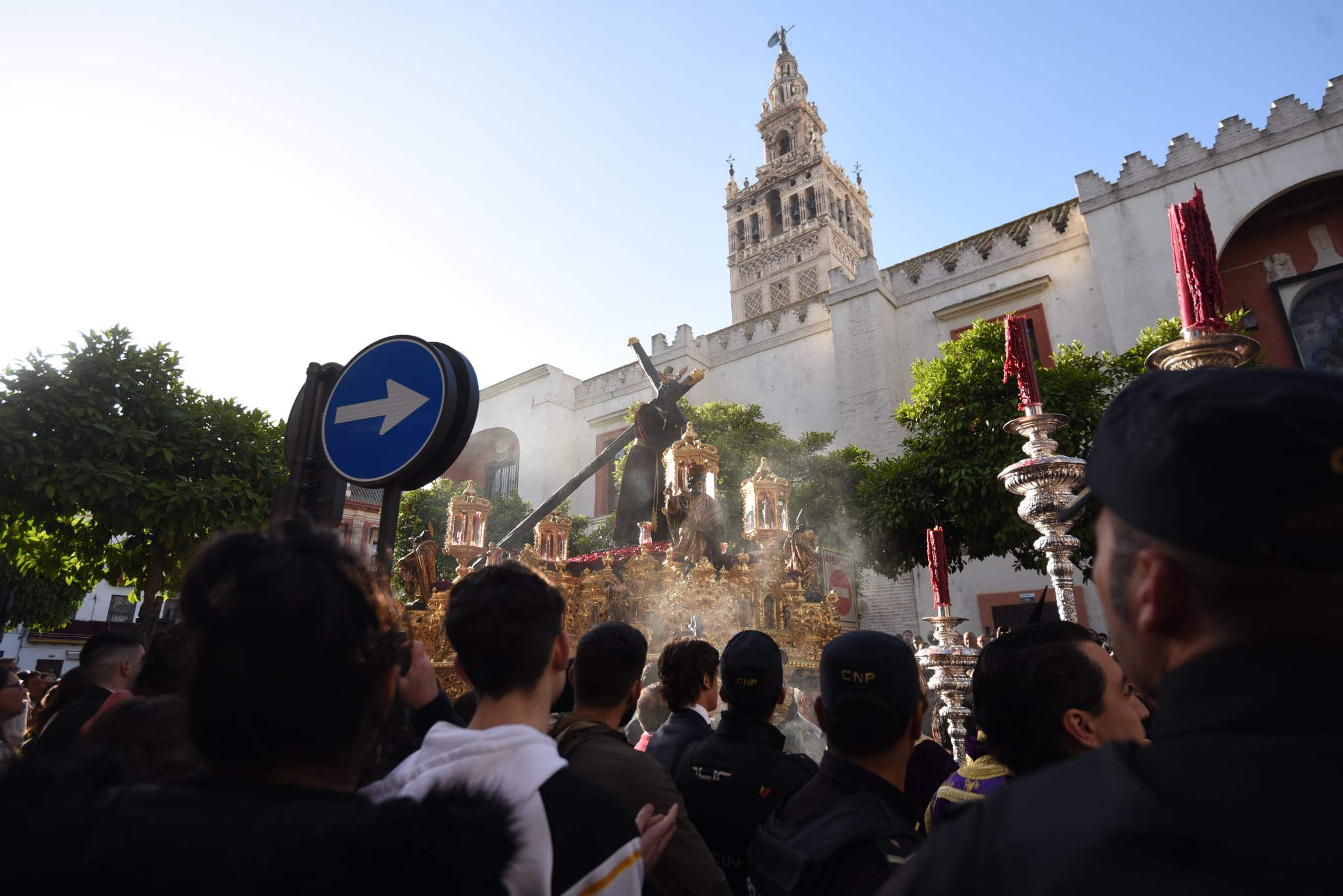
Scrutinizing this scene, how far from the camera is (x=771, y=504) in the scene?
8.60 metres

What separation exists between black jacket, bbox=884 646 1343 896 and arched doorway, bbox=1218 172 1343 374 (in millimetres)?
19307

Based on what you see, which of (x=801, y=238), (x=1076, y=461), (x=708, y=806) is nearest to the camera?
(x=708, y=806)

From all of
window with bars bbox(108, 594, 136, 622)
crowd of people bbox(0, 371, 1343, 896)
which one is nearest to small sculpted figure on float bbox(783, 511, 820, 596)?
crowd of people bbox(0, 371, 1343, 896)

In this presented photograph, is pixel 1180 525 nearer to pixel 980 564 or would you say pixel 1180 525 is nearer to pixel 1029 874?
pixel 1029 874

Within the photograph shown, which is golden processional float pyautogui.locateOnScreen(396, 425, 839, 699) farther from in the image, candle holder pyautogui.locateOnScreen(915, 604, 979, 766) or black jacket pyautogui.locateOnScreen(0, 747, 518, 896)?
black jacket pyautogui.locateOnScreen(0, 747, 518, 896)

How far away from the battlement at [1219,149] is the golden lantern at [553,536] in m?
17.2

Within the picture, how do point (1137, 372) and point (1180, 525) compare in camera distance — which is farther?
point (1137, 372)

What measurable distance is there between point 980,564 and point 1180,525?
20.2m

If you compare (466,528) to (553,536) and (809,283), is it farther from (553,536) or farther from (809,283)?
(809,283)

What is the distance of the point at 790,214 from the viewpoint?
45469 mm

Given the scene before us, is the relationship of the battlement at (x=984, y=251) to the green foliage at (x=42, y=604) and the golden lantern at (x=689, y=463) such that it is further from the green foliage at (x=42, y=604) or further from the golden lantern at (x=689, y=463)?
the green foliage at (x=42, y=604)

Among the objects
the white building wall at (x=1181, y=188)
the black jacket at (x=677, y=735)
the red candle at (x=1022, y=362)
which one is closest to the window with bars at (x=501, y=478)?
the white building wall at (x=1181, y=188)

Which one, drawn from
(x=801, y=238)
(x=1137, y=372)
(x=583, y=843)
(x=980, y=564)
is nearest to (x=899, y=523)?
(x=1137, y=372)

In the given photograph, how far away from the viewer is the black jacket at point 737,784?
275cm
